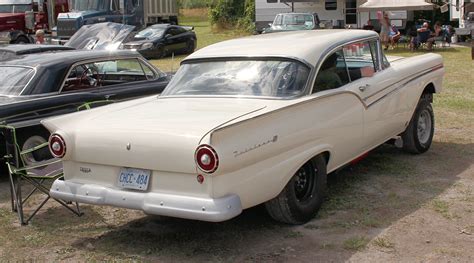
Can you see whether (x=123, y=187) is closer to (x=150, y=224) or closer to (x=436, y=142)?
(x=150, y=224)

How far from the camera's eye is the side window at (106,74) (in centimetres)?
784

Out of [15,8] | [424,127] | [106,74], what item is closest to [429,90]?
[424,127]

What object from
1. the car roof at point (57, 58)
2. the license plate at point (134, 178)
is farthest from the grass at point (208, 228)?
the car roof at point (57, 58)

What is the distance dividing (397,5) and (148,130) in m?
20.6

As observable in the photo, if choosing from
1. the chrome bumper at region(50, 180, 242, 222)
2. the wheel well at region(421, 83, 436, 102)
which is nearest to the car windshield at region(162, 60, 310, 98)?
the chrome bumper at region(50, 180, 242, 222)

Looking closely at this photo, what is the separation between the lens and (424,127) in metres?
7.53

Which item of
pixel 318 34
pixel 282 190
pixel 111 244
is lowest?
pixel 111 244

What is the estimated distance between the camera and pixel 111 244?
4938mm

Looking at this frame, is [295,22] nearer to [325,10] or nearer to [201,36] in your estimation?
[325,10]

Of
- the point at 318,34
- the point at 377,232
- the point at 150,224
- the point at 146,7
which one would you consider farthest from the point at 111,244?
the point at 146,7

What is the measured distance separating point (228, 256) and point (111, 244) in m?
0.98

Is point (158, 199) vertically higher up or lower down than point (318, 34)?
lower down

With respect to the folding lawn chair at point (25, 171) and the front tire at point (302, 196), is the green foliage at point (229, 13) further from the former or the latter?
the front tire at point (302, 196)

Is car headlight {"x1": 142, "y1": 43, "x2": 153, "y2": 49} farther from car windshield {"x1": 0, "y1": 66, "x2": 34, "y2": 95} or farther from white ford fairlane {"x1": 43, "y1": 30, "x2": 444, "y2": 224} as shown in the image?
white ford fairlane {"x1": 43, "y1": 30, "x2": 444, "y2": 224}
